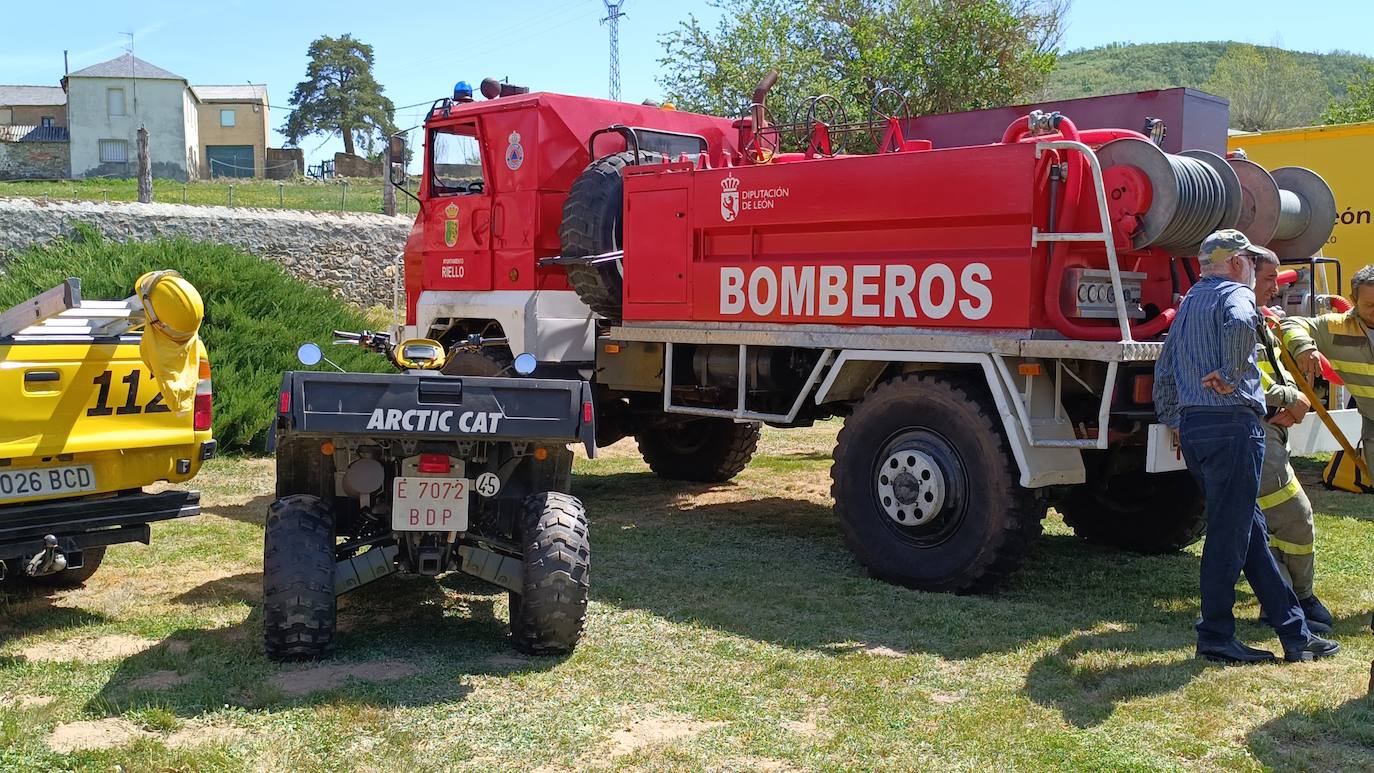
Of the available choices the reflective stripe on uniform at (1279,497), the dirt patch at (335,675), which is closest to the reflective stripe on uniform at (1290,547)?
the reflective stripe on uniform at (1279,497)

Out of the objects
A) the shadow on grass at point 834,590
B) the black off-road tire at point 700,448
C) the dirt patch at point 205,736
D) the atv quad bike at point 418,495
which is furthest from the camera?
the black off-road tire at point 700,448

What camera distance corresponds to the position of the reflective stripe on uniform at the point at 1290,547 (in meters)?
5.50

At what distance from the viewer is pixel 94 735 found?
415 centimetres

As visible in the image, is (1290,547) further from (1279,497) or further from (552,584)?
(552,584)

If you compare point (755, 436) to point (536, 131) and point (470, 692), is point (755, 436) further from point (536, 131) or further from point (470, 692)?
point (470, 692)

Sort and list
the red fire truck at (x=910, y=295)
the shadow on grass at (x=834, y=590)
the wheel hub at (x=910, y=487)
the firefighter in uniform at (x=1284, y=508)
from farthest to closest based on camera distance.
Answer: the wheel hub at (x=910, y=487) → the red fire truck at (x=910, y=295) → the shadow on grass at (x=834, y=590) → the firefighter in uniform at (x=1284, y=508)

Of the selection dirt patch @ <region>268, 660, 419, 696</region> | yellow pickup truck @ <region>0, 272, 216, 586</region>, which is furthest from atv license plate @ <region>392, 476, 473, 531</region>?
yellow pickup truck @ <region>0, 272, 216, 586</region>

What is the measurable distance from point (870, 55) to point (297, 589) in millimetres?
15082

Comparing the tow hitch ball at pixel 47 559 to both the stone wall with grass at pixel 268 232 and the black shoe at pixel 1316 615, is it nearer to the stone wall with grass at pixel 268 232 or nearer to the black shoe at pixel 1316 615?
A: the black shoe at pixel 1316 615

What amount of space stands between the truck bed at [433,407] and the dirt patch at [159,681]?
1.06 meters

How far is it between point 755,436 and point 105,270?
652cm

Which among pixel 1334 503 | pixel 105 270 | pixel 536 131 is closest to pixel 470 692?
pixel 536 131

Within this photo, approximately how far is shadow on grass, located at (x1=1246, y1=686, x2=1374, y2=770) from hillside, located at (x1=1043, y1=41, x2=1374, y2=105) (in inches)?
3044

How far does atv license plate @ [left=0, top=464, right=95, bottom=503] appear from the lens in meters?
5.22
